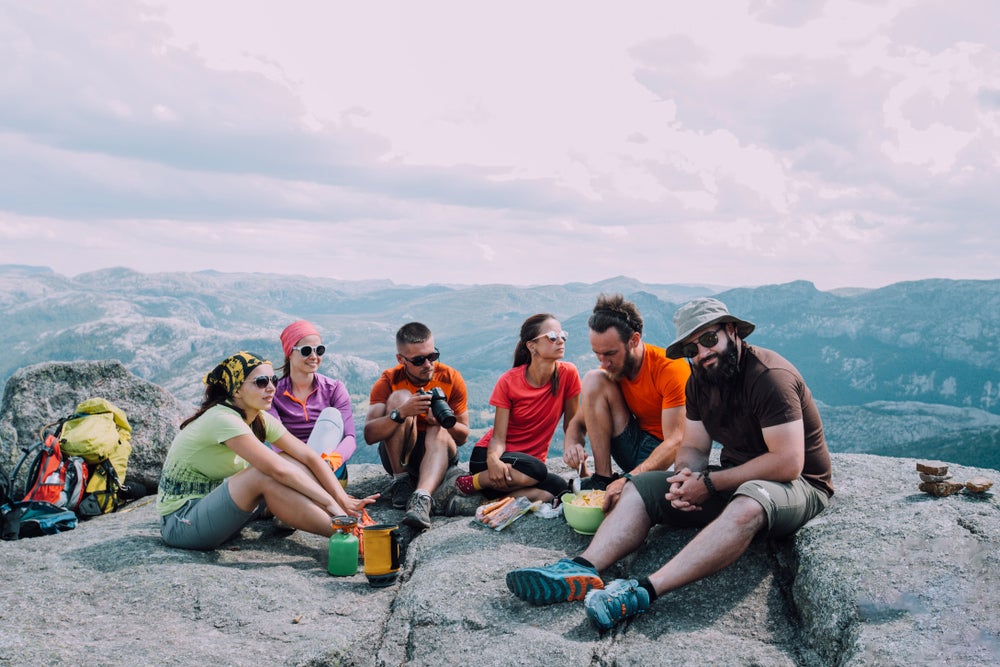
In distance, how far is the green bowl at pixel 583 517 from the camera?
24.9ft

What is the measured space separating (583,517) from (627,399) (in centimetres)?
195

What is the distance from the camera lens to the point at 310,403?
10.0 m

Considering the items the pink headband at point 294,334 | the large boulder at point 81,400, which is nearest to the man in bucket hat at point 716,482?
the pink headband at point 294,334

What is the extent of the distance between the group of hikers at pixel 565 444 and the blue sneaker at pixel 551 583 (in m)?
0.01

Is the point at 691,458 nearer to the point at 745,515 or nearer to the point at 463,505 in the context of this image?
the point at 745,515

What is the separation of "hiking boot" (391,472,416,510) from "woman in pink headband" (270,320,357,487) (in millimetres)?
831

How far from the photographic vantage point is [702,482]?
662 cm

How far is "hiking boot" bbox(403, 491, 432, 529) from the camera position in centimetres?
866

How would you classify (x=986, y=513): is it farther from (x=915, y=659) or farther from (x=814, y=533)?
(x=915, y=659)

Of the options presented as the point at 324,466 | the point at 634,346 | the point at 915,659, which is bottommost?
the point at 915,659

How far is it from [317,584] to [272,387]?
228 cm

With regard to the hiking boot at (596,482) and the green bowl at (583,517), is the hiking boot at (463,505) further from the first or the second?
the green bowl at (583,517)

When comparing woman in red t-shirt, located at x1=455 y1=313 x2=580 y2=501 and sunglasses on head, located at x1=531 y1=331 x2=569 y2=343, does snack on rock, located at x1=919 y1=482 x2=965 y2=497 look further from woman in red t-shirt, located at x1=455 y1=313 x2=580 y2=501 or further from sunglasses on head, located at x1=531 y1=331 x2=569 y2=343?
sunglasses on head, located at x1=531 y1=331 x2=569 y2=343

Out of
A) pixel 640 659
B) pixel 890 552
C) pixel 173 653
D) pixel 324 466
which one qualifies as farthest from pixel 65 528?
pixel 890 552
